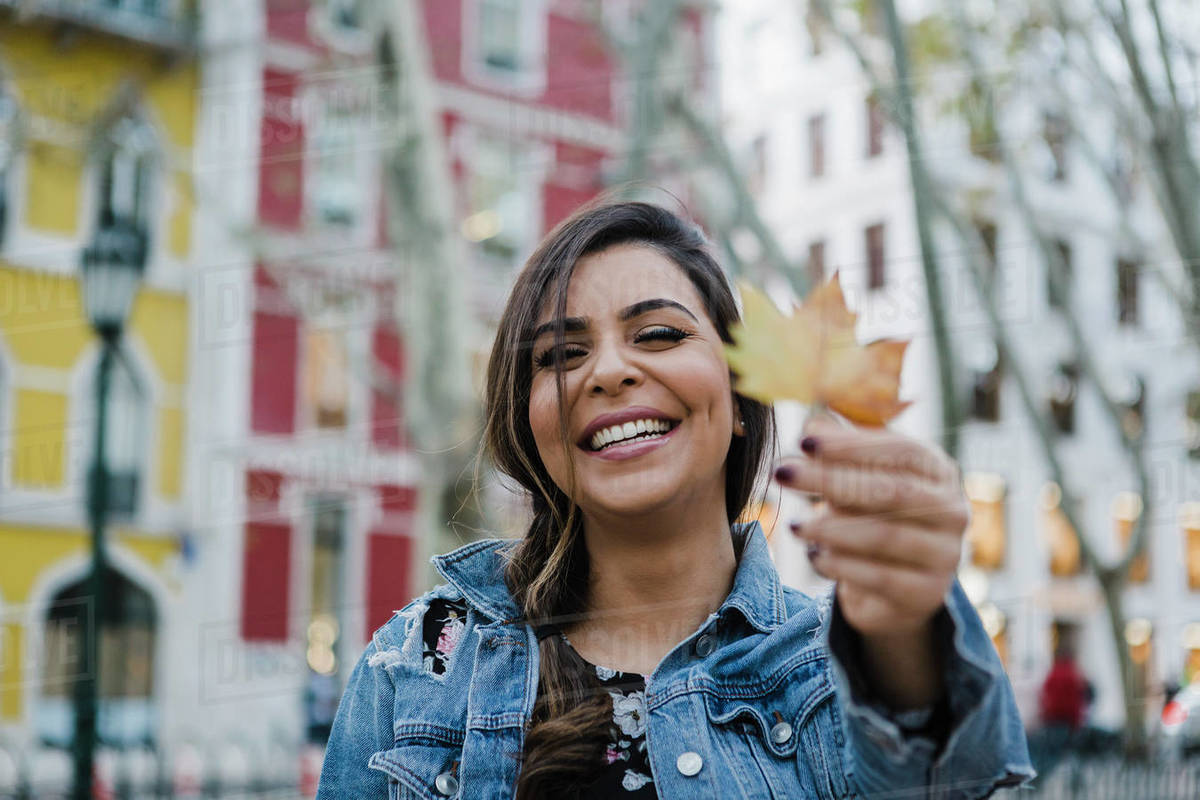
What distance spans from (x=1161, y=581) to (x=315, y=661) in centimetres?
1419

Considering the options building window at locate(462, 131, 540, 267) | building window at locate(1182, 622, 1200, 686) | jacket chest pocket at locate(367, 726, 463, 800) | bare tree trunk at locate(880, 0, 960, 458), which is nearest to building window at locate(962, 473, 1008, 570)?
building window at locate(1182, 622, 1200, 686)

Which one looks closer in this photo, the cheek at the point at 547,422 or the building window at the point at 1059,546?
the cheek at the point at 547,422

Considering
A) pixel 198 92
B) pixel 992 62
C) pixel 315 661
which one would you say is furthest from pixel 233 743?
pixel 198 92

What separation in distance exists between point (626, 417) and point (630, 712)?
32 cm

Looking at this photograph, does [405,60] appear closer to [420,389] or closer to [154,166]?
[420,389]

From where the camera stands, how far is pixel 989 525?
20969 mm

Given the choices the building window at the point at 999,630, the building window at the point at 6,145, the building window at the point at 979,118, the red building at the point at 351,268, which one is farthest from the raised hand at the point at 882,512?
the red building at the point at 351,268

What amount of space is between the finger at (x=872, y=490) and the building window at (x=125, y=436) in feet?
41.8

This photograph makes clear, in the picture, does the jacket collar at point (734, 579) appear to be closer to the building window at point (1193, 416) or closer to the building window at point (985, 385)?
the building window at point (1193, 416)

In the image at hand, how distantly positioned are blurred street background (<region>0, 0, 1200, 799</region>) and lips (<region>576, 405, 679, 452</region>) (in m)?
4.74

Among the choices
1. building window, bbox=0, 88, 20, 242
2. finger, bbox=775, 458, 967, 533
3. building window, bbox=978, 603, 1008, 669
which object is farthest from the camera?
building window, bbox=0, 88, 20, 242

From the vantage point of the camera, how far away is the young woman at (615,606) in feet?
4.52

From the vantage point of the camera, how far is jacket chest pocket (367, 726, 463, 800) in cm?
144

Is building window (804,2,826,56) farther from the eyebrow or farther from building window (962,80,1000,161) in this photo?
the eyebrow
